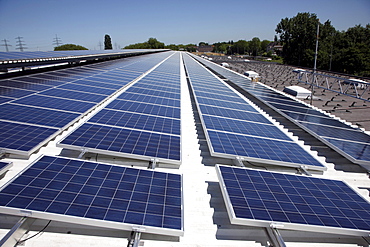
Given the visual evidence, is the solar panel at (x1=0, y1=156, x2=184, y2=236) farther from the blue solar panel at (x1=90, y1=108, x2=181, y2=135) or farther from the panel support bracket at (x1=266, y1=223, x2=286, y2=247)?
the blue solar panel at (x1=90, y1=108, x2=181, y2=135)

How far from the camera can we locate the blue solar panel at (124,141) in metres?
6.71

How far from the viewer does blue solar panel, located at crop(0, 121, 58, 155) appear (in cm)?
660

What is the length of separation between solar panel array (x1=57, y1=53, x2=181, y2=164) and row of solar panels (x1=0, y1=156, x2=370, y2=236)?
993 mm

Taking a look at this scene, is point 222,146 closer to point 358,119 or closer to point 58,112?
point 58,112

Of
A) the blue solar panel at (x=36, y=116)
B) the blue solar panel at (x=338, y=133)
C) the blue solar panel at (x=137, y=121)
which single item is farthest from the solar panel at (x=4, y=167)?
the blue solar panel at (x=338, y=133)

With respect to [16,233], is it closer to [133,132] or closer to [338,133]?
[133,132]

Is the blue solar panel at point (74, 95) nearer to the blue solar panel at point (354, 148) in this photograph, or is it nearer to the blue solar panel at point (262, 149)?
the blue solar panel at point (262, 149)

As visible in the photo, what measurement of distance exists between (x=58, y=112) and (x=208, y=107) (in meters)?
7.84

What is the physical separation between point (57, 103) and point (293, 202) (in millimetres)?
11008

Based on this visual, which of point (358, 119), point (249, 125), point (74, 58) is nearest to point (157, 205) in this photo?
point (249, 125)

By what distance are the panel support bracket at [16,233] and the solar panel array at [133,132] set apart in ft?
8.58

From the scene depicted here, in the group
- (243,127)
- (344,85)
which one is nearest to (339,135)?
(243,127)

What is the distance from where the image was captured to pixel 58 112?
9.54 metres

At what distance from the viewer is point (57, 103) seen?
34.7ft
